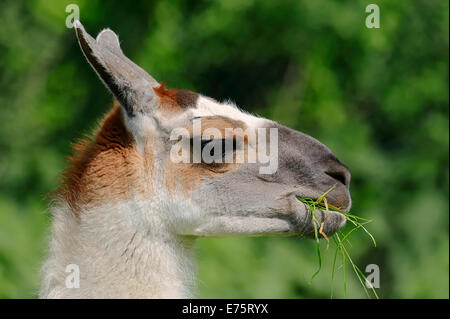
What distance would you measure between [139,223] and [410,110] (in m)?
9.20

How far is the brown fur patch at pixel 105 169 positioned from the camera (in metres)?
4.38

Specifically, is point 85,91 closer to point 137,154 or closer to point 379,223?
point 379,223

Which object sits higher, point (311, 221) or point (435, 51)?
point (435, 51)

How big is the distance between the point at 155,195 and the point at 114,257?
1.41ft

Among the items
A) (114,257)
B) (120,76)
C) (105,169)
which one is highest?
(120,76)

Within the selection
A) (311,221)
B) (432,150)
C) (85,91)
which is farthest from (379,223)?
(311,221)

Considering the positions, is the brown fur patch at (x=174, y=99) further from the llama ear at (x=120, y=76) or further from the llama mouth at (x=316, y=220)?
the llama mouth at (x=316, y=220)

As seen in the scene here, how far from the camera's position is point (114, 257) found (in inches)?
169

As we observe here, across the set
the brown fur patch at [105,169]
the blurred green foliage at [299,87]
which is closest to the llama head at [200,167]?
the brown fur patch at [105,169]

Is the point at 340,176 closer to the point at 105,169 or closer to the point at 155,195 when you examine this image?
the point at 155,195

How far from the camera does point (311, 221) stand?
4.61 metres

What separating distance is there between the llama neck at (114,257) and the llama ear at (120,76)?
60 centimetres

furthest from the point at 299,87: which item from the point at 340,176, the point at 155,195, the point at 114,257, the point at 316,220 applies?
the point at 114,257

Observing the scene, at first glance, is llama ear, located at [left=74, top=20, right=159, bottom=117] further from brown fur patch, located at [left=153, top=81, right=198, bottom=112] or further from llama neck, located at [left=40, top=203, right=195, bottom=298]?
llama neck, located at [left=40, top=203, right=195, bottom=298]
